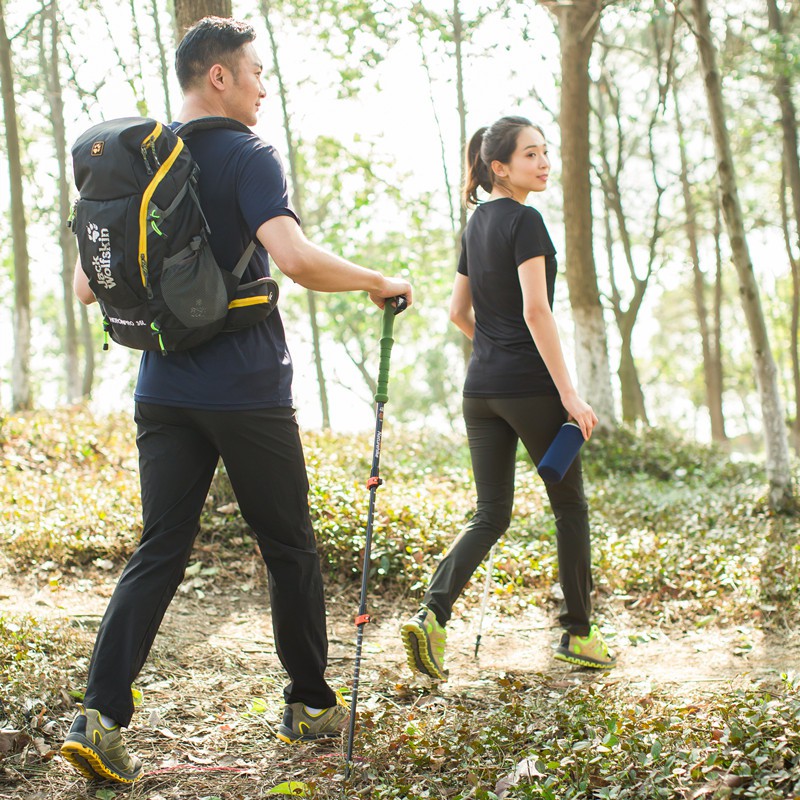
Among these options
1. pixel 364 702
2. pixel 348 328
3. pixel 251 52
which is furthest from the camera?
pixel 348 328

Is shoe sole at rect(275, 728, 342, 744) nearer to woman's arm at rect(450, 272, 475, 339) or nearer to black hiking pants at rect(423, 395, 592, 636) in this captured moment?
black hiking pants at rect(423, 395, 592, 636)

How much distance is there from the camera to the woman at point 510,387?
4.00 metres

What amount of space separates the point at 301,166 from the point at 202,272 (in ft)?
67.9

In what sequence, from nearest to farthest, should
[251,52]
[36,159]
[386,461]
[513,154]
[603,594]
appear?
1. [251,52]
2. [513,154]
3. [603,594]
4. [386,461]
5. [36,159]

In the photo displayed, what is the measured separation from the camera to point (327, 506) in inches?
239

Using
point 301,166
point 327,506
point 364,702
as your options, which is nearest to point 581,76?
point 327,506

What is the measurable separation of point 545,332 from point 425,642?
1517mm

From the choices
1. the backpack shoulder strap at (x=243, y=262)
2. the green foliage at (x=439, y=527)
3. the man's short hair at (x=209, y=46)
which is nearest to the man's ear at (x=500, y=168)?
the man's short hair at (x=209, y=46)

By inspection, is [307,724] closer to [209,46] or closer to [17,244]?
[209,46]

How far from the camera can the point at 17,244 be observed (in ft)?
42.4

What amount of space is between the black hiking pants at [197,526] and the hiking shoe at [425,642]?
2.12ft

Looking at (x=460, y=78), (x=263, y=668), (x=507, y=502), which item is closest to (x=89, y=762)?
(x=263, y=668)

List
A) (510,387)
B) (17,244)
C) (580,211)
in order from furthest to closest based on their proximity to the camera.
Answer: (17,244), (580,211), (510,387)

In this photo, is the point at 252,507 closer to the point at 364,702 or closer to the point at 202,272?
the point at 202,272
